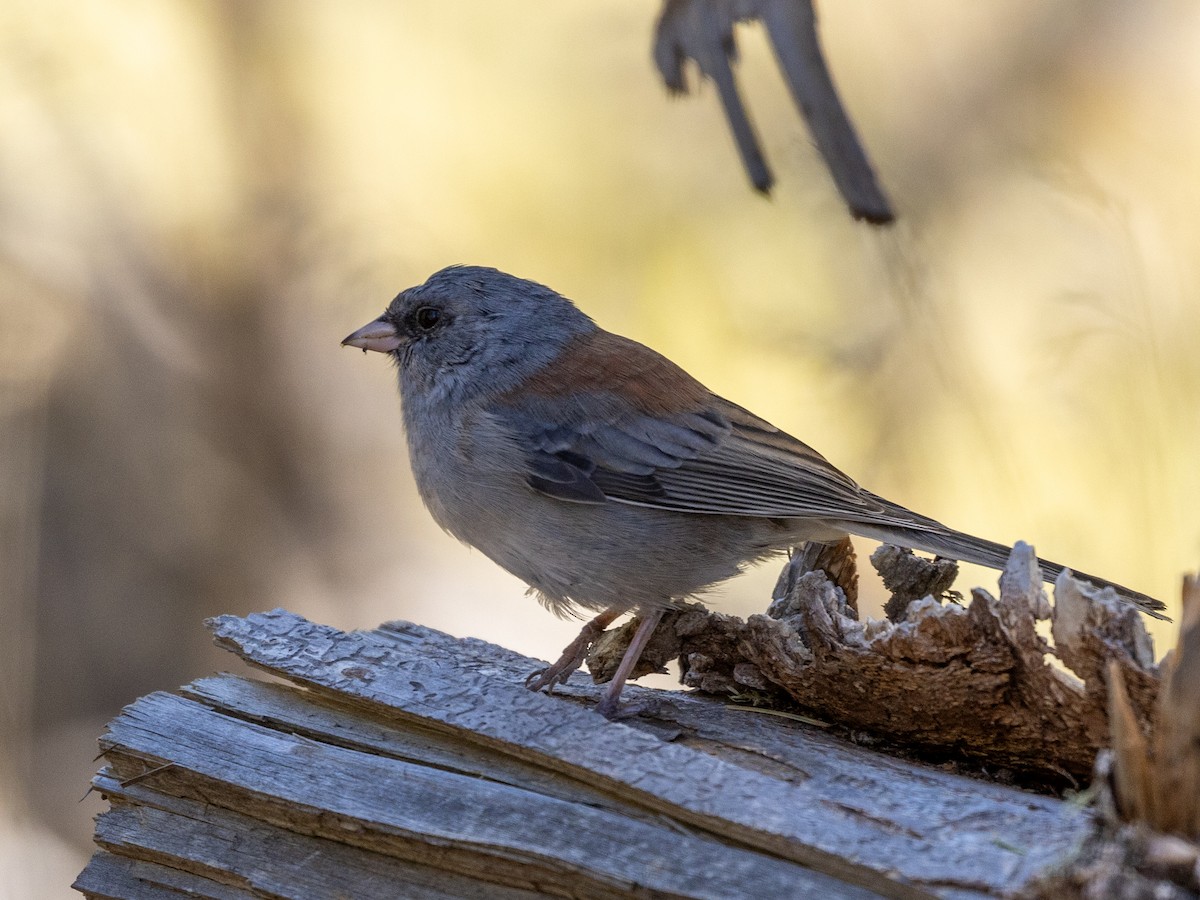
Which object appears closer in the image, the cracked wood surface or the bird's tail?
the cracked wood surface

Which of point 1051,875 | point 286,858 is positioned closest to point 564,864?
point 286,858

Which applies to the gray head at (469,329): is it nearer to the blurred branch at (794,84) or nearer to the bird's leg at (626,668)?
the bird's leg at (626,668)

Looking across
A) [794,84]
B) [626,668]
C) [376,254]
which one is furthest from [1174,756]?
[376,254]

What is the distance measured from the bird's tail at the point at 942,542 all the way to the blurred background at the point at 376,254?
1587mm

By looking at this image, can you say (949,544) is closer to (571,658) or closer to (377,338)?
(571,658)

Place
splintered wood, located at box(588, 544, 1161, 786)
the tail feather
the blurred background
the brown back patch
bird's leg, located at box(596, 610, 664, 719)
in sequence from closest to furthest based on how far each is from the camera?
1. splintered wood, located at box(588, 544, 1161, 786)
2. the tail feather
3. bird's leg, located at box(596, 610, 664, 719)
4. the brown back patch
5. the blurred background

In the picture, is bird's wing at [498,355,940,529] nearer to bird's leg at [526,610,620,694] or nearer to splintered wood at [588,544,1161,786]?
splintered wood at [588,544,1161,786]

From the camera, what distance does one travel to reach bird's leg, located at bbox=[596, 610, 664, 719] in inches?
121

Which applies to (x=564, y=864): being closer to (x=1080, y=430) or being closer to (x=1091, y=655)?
(x=1091, y=655)

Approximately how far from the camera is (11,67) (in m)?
5.16

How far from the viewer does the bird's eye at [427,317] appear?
12.4ft

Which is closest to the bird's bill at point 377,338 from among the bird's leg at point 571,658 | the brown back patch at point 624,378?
the brown back patch at point 624,378

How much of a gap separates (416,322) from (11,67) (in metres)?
2.72

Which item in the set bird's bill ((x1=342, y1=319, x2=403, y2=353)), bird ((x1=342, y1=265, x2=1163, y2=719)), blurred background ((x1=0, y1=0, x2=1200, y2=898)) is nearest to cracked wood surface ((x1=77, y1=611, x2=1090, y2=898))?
bird ((x1=342, y1=265, x2=1163, y2=719))
